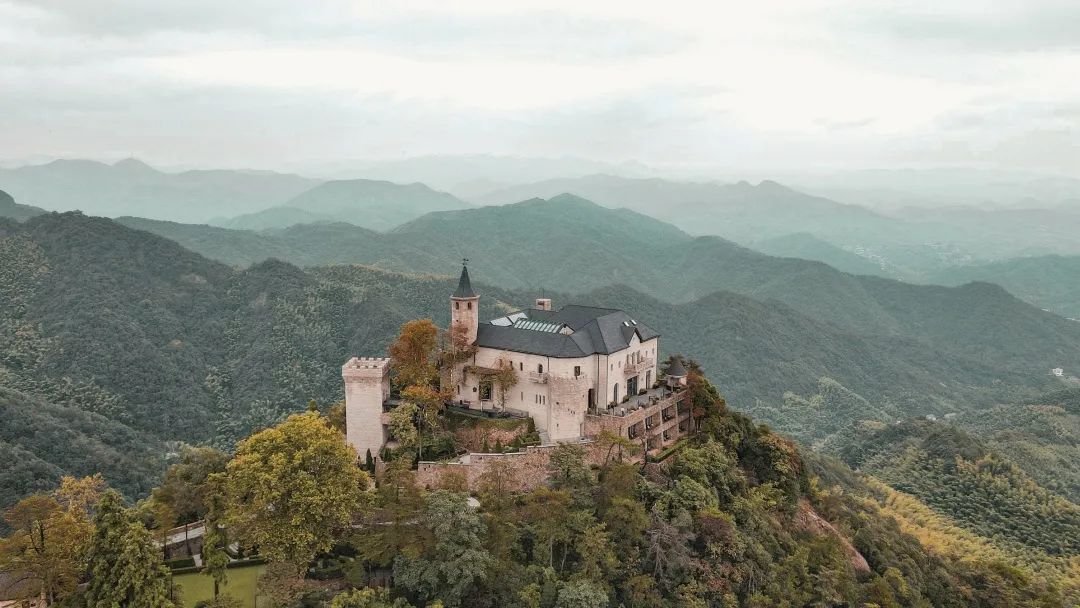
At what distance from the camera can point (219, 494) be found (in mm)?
41906

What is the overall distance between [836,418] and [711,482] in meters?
126

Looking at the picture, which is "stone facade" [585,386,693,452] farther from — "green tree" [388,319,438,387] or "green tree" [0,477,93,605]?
"green tree" [0,477,93,605]

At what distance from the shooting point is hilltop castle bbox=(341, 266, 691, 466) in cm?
4950

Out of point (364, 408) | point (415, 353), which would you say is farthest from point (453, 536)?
point (415, 353)

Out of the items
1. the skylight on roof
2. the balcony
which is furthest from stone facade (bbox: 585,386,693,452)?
the skylight on roof

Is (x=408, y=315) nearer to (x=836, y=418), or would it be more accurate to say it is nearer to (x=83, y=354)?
(x=83, y=354)

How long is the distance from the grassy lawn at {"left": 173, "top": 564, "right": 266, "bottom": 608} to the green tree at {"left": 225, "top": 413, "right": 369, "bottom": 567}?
2102 mm

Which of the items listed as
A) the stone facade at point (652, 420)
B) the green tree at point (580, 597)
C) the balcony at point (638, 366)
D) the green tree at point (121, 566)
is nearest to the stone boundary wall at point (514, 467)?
the stone facade at point (652, 420)

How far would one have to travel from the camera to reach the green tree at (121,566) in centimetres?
3136

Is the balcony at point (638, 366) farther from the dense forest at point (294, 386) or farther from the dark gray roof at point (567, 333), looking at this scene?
the dense forest at point (294, 386)

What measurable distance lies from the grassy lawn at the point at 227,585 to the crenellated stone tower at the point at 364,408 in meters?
12.4

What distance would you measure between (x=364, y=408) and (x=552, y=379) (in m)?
14.1

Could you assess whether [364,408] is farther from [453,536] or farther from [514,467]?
[453,536]

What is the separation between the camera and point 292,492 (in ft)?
121
